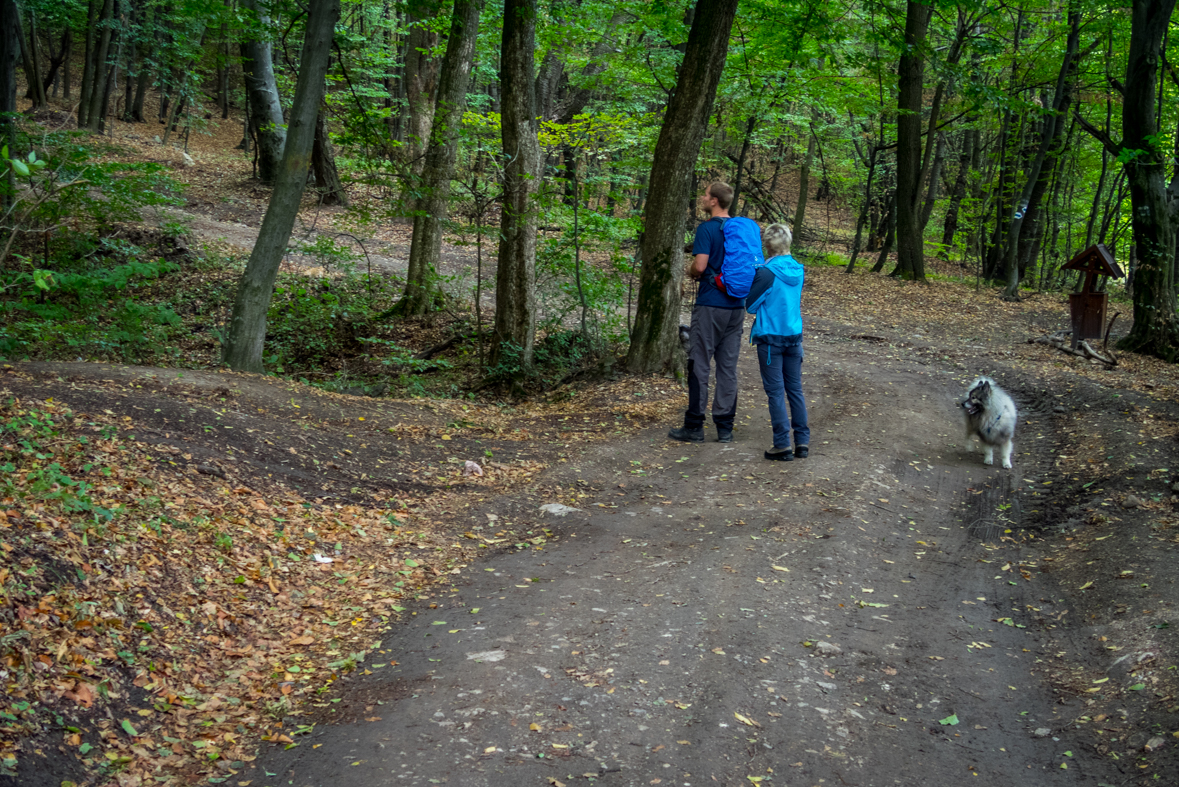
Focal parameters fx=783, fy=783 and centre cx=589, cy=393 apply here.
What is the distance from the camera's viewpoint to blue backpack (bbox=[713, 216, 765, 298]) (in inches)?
299

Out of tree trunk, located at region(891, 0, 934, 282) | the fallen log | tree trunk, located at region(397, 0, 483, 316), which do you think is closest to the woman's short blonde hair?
tree trunk, located at region(397, 0, 483, 316)

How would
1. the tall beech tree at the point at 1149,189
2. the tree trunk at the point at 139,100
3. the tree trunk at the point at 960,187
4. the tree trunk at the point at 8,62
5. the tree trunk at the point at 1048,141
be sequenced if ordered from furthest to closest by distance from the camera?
the tree trunk at the point at 139,100 → the tree trunk at the point at 960,187 → the tree trunk at the point at 1048,141 → the tall beech tree at the point at 1149,189 → the tree trunk at the point at 8,62

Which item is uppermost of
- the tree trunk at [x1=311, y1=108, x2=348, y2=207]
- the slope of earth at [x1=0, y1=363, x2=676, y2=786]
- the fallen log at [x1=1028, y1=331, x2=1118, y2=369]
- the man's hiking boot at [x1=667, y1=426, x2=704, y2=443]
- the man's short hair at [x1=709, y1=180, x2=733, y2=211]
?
the tree trunk at [x1=311, y1=108, x2=348, y2=207]

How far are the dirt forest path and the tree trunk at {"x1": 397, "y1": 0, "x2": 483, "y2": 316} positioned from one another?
18.9 ft

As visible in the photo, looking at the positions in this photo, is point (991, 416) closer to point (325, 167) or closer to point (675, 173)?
point (675, 173)

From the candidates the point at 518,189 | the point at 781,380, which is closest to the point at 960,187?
the point at 518,189

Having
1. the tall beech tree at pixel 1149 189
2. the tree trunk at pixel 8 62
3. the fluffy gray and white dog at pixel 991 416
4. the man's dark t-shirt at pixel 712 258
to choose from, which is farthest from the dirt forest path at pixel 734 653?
the tree trunk at pixel 8 62

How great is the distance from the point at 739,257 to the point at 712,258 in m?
0.26

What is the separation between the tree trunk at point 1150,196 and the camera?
1269cm

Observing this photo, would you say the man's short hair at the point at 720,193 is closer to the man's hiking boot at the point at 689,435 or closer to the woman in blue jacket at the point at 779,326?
the woman in blue jacket at the point at 779,326

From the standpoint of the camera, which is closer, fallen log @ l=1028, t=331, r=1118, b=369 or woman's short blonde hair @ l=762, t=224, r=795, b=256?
woman's short blonde hair @ l=762, t=224, r=795, b=256

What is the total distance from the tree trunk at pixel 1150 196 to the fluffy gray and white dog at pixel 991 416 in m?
7.77

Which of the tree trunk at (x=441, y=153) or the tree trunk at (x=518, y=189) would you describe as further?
the tree trunk at (x=441, y=153)

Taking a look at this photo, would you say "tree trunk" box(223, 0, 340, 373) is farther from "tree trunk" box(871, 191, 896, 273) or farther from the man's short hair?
"tree trunk" box(871, 191, 896, 273)
